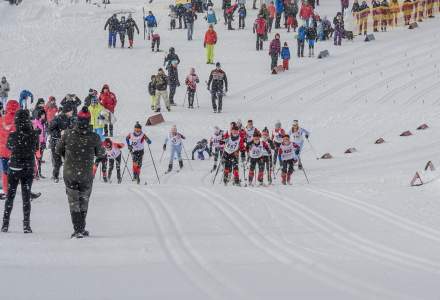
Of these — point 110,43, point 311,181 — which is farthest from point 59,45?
point 311,181

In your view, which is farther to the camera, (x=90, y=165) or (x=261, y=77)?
(x=261, y=77)

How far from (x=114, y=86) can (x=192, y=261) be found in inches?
814

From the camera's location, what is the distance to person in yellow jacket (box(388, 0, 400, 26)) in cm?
3462

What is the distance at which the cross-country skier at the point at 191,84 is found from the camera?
24712 millimetres

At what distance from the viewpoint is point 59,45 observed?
33969 millimetres

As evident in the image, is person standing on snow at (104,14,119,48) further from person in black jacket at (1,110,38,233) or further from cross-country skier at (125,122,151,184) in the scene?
person in black jacket at (1,110,38,233)

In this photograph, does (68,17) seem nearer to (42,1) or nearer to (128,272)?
(42,1)

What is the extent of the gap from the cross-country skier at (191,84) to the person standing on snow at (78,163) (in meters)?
15.7

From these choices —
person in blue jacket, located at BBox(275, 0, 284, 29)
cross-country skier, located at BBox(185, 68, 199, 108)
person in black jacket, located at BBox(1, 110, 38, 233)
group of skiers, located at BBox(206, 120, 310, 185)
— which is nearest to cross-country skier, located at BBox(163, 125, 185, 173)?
group of skiers, located at BBox(206, 120, 310, 185)

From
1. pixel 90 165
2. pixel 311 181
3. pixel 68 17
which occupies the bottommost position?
pixel 311 181

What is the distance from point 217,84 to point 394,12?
545 inches

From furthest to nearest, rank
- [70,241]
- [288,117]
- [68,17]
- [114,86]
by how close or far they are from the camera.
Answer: [68,17], [114,86], [288,117], [70,241]

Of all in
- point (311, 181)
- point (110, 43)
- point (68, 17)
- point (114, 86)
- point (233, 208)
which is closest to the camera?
point (233, 208)

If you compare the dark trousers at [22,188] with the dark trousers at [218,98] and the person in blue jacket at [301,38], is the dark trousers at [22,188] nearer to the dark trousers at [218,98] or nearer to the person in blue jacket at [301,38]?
the dark trousers at [218,98]
